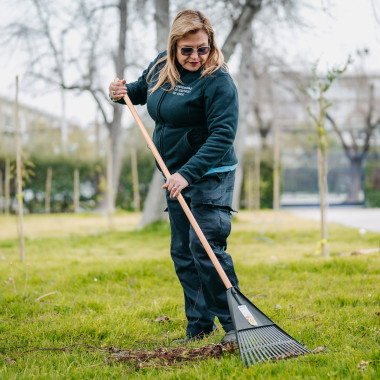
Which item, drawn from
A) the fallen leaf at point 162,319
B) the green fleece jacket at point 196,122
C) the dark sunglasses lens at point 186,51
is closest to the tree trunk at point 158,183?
the fallen leaf at point 162,319

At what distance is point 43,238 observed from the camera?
28.5ft

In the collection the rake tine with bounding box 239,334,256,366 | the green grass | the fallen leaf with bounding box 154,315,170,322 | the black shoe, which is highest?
the rake tine with bounding box 239,334,256,366

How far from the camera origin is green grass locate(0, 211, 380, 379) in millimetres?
2318

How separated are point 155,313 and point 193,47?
1.91 m

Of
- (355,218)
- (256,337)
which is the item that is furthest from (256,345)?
(355,218)

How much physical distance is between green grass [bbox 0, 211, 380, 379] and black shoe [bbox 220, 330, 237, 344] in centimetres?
13

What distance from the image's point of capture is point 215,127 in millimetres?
2629

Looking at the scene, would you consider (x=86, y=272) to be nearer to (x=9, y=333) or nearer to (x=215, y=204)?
(x=9, y=333)

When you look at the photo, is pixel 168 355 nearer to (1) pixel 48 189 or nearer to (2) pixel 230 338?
(2) pixel 230 338

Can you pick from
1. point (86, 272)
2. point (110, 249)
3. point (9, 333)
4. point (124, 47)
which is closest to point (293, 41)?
point (124, 47)

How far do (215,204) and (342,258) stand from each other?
276 cm

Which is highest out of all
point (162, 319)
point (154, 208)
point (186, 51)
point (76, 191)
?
point (186, 51)

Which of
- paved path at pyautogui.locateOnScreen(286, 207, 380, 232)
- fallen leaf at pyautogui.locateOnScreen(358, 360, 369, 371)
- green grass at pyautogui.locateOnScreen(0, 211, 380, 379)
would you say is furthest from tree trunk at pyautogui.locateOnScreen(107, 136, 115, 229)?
fallen leaf at pyautogui.locateOnScreen(358, 360, 369, 371)

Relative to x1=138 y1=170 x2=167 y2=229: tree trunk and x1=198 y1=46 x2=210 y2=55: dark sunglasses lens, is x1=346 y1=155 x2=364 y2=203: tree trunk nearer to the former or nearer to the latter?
x1=138 y1=170 x2=167 y2=229: tree trunk
